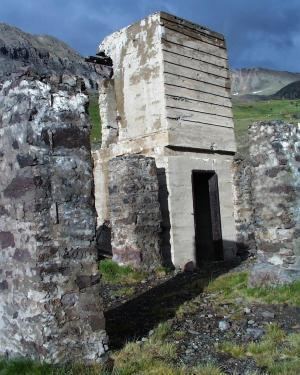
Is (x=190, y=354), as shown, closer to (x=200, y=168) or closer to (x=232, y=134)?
(x=200, y=168)

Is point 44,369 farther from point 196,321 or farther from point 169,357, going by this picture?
point 196,321

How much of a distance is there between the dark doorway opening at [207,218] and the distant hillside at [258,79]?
161m

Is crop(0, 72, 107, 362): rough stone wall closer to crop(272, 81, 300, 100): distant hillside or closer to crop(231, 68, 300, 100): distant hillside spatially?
crop(272, 81, 300, 100): distant hillside

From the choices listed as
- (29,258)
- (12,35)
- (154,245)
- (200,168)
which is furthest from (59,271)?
(12,35)

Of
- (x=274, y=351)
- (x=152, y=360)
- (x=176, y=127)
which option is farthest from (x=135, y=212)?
(x=152, y=360)

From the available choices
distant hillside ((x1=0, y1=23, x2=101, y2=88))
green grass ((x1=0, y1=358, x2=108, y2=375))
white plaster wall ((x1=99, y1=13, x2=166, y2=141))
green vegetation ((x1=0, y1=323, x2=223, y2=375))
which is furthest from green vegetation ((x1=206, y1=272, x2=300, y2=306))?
distant hillside ((x1=0, y1=23, x2=101, y2=88))

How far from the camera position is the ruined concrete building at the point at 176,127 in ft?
39.1

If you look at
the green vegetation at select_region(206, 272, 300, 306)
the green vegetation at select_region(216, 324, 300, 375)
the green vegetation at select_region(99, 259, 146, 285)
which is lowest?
the green vegetation at select_region(216, 324, 300, 375)

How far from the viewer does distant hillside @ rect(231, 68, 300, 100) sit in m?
174

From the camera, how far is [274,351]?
5230 mm

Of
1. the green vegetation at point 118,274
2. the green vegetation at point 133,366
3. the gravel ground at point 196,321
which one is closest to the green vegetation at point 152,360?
the green vegetation at point 133,366

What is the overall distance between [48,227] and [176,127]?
794 centimetres

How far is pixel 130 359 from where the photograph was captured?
16.0ft

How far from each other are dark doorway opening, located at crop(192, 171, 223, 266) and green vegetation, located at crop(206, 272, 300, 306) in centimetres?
362
